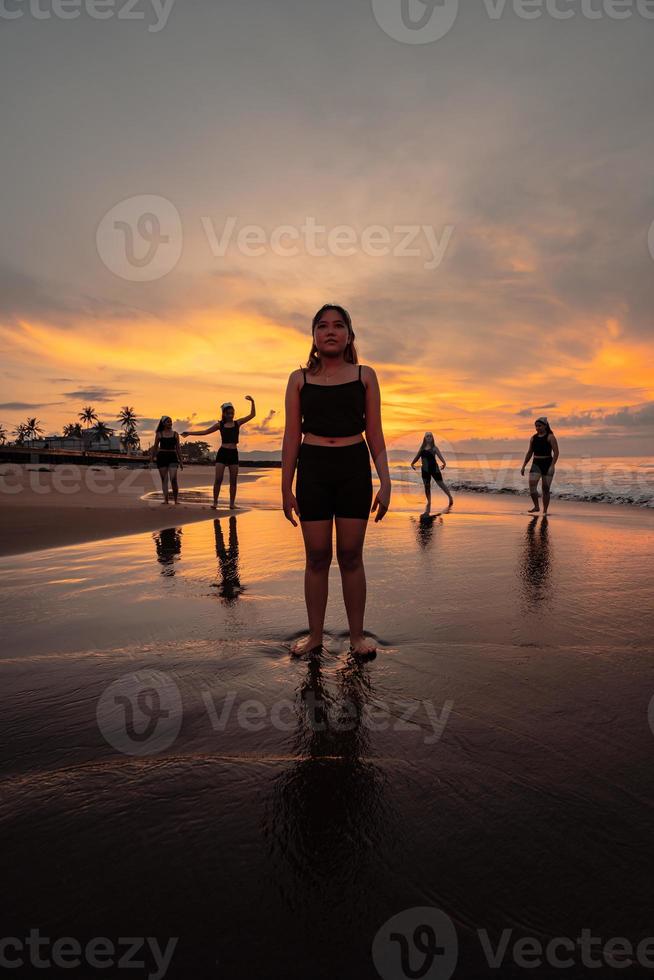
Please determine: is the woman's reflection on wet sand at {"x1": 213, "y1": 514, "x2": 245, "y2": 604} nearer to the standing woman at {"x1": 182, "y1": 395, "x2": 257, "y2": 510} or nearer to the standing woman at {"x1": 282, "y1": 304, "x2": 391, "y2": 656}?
the standing woman at {"x1": 282, "y1": 304, "x2": 391, "y2": 656}

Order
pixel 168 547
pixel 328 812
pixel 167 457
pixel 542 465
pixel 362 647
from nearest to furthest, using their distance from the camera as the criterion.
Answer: pixel 328 812, pixel 362 647, pixel 168 547, pixel 167 457, pixel 542 465

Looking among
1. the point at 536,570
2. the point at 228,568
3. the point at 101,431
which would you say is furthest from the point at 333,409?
the point at 101,431

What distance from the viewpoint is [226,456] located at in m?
12.2

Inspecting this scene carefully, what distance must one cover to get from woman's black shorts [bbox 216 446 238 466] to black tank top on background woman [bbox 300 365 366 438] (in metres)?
8.92

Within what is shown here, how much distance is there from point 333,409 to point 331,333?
532 mm

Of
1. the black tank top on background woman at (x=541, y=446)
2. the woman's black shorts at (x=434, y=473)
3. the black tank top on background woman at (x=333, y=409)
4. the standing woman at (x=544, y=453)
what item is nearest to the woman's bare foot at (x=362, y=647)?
the black tank top on background woman at (x=333, y=409)

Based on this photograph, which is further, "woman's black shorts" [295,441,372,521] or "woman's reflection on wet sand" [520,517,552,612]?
"woman's reflection on wet sand" [520,517,552,612]

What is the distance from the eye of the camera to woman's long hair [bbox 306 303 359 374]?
3.47 m

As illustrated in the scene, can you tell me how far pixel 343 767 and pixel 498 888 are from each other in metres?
0.67

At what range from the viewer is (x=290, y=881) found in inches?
52.7

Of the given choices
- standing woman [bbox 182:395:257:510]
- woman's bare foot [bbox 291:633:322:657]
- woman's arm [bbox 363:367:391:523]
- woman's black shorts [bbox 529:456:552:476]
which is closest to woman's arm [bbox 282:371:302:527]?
woman's arm [bbox 363:367:391:523]

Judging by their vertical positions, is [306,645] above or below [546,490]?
below

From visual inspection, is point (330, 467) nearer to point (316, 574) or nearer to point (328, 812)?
point (316, 574)

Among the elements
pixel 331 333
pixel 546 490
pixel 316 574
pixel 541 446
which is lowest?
pixel 316 574
